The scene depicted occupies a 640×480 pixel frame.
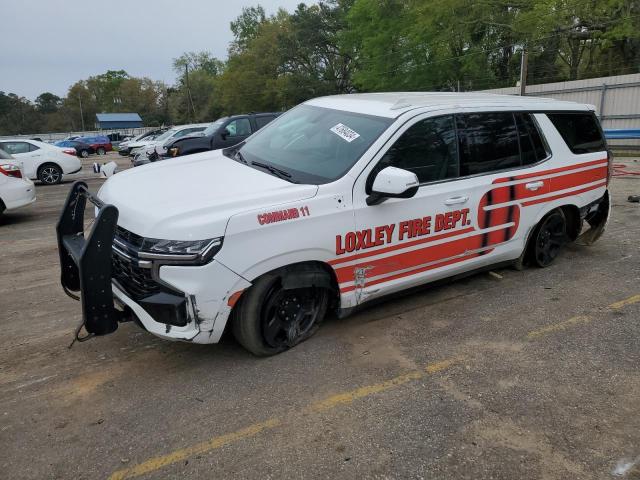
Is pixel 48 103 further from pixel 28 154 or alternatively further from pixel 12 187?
pixel 12 187

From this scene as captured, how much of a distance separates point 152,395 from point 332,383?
3.84 ft

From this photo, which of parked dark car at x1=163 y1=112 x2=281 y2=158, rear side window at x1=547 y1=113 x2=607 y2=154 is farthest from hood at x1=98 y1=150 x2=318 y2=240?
parked dark car at x1=163 y1=112 x2=281 y2=158

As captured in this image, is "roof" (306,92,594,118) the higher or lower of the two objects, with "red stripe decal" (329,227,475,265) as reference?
higher

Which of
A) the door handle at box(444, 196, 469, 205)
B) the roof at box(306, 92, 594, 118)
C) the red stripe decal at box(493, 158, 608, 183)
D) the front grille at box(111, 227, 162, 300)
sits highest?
the roof at box(306, 92, 594, 118)

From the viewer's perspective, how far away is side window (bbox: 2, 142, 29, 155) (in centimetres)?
1422

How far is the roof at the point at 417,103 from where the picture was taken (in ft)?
13.5

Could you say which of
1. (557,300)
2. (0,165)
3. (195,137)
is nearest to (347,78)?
(195,137)

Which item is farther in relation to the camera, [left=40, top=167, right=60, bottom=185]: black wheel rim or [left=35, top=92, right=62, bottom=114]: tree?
[left=35, top=92, right=62, bottom=114]: tree

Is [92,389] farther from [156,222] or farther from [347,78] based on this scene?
[347,78]

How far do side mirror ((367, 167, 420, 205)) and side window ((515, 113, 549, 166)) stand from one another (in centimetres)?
176

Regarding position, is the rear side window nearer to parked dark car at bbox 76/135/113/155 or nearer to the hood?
the hood

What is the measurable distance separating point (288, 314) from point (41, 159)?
46.0 feet

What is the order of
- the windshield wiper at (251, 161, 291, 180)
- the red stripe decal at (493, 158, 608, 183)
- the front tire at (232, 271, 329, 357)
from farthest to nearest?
1. the red stripe decal at (493, 158, 608, 183)
2. the windshield wiper at (251, 161, 291, 180)
3. the front tire at (232, 271, 329, 357)

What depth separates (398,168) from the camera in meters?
3.72
